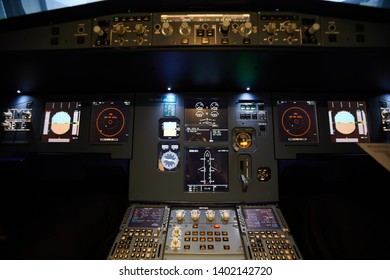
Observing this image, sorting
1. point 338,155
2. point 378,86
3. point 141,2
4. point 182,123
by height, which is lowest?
point 338,155

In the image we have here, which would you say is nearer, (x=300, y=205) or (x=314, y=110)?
(x=300, y=205)

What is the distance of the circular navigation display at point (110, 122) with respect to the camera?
6.59ft

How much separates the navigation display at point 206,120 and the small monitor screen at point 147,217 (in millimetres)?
645

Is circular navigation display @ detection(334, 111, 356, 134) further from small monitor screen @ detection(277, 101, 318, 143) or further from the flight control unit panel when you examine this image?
small monitor screen @ detection(277, 101, 318, 143)

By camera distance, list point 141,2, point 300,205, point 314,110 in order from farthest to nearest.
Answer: point 314,110 < point 300,205 < point 141,2

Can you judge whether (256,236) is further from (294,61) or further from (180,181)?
(294,61)

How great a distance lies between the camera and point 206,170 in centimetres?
193

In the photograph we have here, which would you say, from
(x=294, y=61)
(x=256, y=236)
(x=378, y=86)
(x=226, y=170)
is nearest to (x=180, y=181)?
(x=226, y=170)

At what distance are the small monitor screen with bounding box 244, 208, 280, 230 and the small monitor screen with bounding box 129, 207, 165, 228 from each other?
657mm

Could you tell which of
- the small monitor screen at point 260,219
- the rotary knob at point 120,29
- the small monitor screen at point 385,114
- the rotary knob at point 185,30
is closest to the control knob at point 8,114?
the rotary knob at point 120,29

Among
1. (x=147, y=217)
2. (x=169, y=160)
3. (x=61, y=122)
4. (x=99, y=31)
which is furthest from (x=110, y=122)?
(x=147, y=217)

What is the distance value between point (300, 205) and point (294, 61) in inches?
45.4

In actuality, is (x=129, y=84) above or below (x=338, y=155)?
above

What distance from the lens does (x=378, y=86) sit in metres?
1.95
